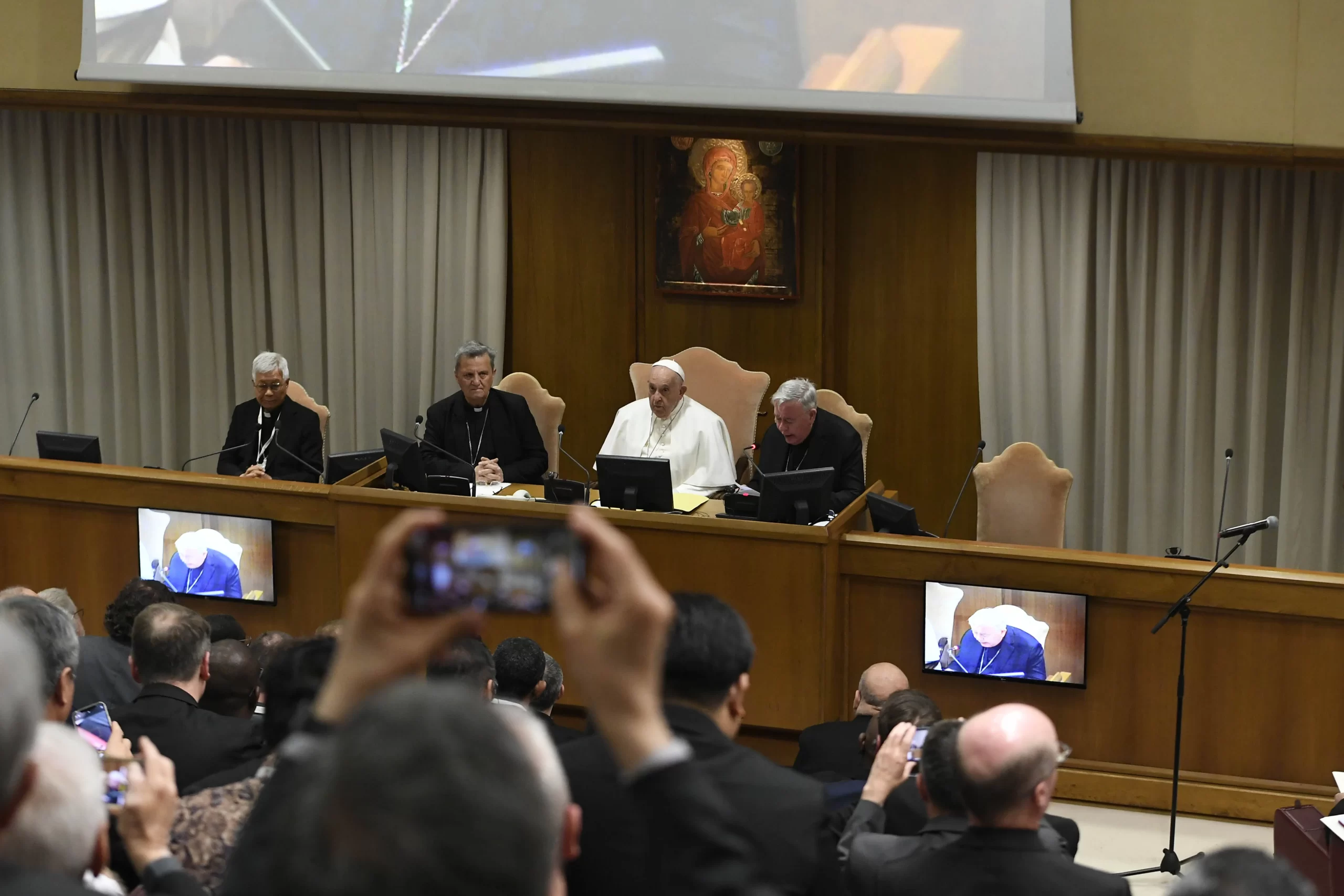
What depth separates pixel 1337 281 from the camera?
7.23 meters

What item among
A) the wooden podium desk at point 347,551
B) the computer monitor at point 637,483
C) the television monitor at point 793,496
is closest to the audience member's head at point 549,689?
the wooden podium desk at point 347,551

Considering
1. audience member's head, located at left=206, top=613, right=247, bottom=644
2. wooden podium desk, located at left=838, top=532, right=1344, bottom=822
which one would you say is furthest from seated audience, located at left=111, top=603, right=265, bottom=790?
wooden podium desk, located at left=838, top=532, right=1344, bottom=822

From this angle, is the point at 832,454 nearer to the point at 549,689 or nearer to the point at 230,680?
the point at 549,689

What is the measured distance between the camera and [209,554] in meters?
6.14

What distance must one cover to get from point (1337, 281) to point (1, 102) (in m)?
6.48

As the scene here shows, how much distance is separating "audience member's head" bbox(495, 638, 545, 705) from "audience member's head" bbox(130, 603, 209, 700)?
75 centimetres

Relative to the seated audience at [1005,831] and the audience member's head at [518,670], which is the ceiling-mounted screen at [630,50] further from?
the seated audience at [1005,831]

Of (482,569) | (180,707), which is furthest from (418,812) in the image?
(180,707)

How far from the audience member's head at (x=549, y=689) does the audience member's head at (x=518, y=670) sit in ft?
0.10

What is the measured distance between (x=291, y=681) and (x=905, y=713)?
1551mm

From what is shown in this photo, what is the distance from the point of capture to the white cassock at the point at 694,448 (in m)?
7.03

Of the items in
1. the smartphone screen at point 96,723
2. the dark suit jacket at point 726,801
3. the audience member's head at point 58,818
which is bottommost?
the smartphone screen at point 96,723

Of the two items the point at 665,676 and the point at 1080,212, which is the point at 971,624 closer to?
the point at 1080,212

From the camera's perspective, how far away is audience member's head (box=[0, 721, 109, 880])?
1.51m
